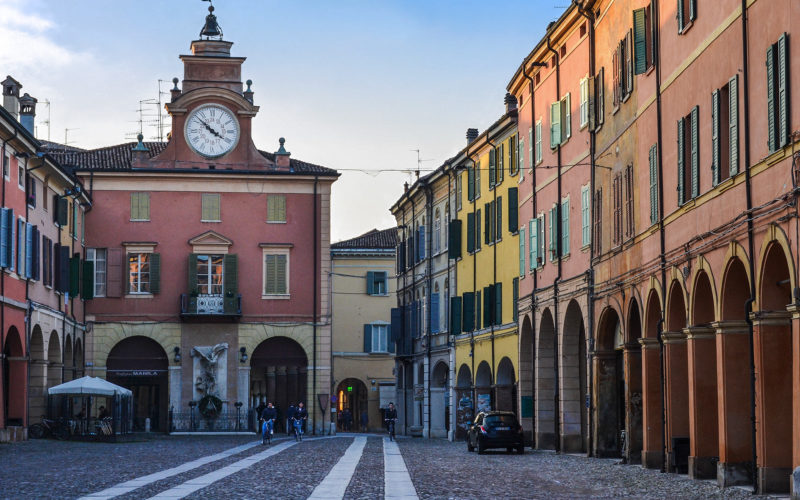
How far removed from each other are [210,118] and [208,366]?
35.9 feet

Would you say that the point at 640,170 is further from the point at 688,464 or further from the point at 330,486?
the point at 330,486

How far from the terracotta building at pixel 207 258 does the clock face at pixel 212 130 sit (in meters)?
0.05

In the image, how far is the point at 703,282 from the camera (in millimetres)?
24688

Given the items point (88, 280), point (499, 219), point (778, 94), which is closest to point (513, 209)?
point (499, 219)

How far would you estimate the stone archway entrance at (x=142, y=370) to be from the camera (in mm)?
58719

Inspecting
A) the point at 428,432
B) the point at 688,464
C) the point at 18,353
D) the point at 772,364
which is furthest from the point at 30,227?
the point at 772,364

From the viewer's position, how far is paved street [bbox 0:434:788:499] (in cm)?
2123

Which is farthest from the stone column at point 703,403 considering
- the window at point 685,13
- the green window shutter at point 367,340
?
the green window shutter at point 367,340

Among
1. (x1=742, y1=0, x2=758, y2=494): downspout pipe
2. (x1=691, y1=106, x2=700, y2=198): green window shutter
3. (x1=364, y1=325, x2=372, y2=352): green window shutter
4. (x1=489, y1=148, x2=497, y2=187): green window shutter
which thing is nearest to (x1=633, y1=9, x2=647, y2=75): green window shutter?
(x1=691, y1=106, x2=700, y2=198): green window shutter

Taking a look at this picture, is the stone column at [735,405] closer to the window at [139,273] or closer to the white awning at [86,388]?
the white awning at [86,388]

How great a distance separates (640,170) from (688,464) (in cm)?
697

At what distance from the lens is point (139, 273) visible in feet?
195

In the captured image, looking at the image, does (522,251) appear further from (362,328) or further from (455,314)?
(362,328)

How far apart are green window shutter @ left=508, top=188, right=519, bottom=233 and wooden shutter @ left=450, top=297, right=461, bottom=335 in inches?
336
